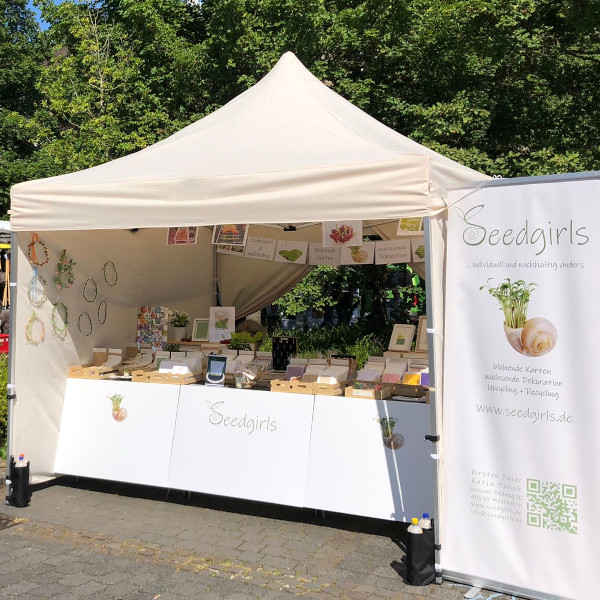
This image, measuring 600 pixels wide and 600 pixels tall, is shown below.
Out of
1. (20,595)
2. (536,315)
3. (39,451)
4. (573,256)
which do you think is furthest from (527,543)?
(39,451)

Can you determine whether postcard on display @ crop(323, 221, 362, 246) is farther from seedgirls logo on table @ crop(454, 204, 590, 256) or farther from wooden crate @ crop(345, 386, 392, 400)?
seedgirls logo on table @ crop(454, 204, 590, 256)

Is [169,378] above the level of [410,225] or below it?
below

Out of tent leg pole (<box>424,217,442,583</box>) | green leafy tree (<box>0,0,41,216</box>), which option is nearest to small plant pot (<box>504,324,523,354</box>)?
tent leg pole (<box>424,217,442,583</box>)

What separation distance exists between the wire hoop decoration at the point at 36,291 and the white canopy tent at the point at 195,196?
4cm

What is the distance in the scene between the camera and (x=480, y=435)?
3670mm

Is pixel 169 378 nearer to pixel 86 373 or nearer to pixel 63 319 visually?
pixel 86 373

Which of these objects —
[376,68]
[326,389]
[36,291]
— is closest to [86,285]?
[36,291]

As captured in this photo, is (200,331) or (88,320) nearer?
(88,320)

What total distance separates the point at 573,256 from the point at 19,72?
2125cm

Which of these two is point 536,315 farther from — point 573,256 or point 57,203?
point 57,203

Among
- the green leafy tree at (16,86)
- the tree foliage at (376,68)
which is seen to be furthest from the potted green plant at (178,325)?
the green leafy tree at (16,86)

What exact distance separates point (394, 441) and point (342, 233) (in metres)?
2.55

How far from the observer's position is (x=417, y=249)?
659 cm

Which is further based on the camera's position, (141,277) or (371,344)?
(371,344)
